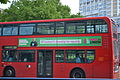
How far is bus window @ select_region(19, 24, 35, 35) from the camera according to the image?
51.1 feet

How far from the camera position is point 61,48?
1489 centimetres

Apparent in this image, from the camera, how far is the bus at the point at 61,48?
1412cm

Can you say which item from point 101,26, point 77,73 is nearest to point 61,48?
point 77,73

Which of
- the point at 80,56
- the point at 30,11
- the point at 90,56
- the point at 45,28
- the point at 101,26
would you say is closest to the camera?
the point at 101,26

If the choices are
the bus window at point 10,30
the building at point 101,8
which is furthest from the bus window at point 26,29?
the building at point 101,8

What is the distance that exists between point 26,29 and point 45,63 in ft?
7.83

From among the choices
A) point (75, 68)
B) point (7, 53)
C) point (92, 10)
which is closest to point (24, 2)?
point (7, 53)

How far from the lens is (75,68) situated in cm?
1473

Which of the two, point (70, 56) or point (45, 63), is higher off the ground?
point (70, 56)

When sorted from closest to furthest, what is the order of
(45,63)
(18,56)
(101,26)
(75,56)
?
1. (101,26)
2. (75,56)
3. (45,63)
4. (18,56)

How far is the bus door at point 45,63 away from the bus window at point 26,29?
1362mm

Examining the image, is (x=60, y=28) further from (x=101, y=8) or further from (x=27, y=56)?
(x=101, y=8)

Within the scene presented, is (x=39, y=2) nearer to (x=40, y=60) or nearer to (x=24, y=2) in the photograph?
(x=24, y=2)

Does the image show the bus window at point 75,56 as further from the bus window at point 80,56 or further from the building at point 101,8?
the building at point 101,8
